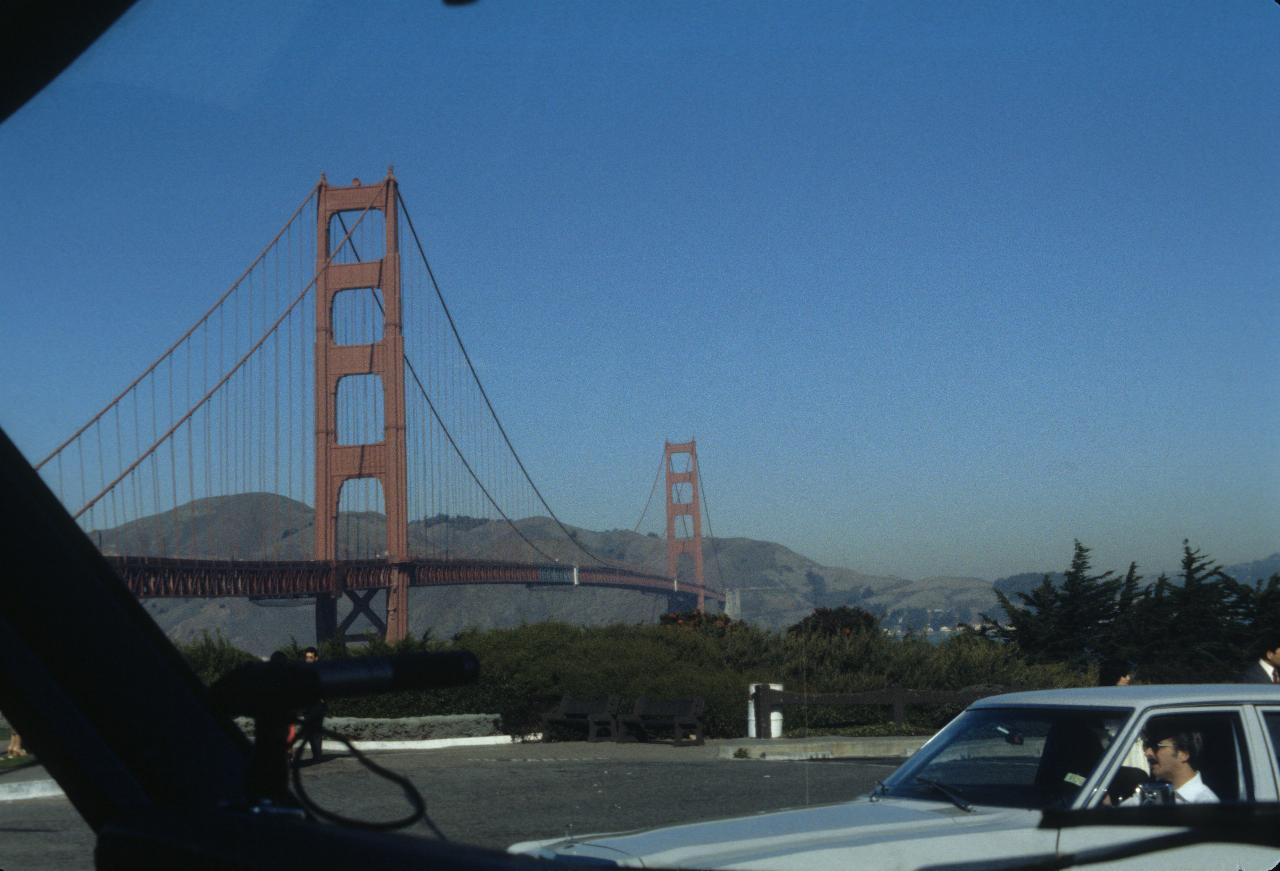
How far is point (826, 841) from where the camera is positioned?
47.4 inches

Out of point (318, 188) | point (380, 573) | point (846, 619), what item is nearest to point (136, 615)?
point (380, 573)

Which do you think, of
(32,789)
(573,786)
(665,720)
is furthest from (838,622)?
(32,789)

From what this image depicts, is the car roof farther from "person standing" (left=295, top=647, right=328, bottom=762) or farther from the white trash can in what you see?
"person standing" (left=295, top=647, right=328, bottom=762)

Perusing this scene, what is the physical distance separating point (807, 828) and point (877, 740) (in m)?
0.17

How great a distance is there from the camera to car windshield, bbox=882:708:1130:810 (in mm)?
1402

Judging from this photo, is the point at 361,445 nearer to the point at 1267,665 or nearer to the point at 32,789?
the point at 32,789

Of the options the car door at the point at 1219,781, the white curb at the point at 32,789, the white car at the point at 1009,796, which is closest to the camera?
the car door at the point at 1219,781

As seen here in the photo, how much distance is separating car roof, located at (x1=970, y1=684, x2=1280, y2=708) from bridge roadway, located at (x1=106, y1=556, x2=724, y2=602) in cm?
37

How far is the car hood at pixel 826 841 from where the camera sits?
113 centimetres

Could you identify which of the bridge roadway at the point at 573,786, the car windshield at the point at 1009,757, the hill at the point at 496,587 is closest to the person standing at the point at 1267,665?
the car windshield at the point at 1009,757

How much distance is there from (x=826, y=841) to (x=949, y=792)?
0.34m

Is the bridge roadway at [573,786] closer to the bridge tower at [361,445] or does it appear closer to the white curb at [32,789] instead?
the white curb at [32,789]

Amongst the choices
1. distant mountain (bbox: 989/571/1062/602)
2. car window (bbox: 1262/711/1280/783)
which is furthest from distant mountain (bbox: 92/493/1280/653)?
car window (bbox: 1262/711/1280/783)

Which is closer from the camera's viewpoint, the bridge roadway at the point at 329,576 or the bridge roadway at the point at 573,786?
the bridge roadway at the point at 573,786
